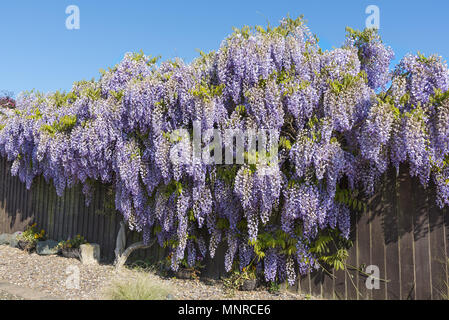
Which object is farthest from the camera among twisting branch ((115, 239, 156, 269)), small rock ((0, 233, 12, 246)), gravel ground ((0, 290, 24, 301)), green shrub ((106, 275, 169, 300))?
small rock ((0, 233, 12, 246))

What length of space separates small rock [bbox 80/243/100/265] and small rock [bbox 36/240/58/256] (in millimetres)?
1069

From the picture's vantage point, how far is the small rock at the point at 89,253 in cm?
595

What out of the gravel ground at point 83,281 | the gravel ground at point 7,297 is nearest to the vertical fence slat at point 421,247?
the gravel ground at point 83,281

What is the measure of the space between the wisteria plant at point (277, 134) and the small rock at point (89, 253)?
3.94ft

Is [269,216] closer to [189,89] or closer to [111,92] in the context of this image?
[189,89]

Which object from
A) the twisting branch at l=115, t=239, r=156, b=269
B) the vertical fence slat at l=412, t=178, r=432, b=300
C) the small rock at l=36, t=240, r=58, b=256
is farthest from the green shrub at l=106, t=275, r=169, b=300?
the small rock at l=36, t=240, r=58, b=256

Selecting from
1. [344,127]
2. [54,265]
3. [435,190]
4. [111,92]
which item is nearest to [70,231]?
[54,265]

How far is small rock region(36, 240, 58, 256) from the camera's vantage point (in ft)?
22.2

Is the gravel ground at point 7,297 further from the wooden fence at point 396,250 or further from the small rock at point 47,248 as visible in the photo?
the wooden fence at point 396,250

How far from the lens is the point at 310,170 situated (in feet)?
13.9

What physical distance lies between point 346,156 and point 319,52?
54.3 inches

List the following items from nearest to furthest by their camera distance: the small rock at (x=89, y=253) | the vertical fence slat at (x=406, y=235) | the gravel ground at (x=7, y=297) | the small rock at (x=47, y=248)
→ the vertical fence slat at (x=406, y=235), the gravel ground at (x=7, y=297), the small rock at (x=89, y=253), the small rock at (x=47, y=248)

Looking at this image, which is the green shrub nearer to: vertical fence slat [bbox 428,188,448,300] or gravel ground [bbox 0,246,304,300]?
gravel ground [bbox 0,246,304,300]

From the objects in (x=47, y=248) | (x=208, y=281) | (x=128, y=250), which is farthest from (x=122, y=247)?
(x=47, y=248)
